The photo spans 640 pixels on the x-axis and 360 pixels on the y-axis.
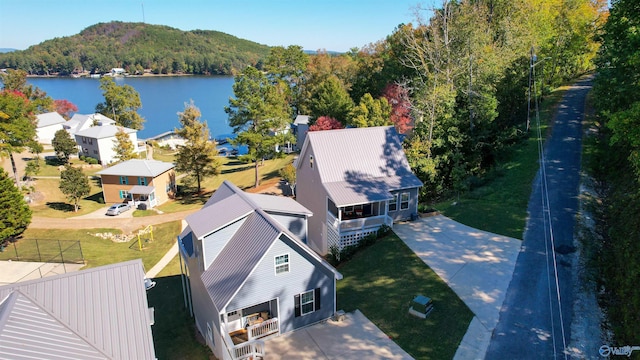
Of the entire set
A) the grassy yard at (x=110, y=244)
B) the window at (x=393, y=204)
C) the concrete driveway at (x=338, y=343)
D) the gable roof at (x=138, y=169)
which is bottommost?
the grassy yard at (x=110, y=244)

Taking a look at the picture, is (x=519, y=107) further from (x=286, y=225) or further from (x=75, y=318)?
(x=75, y=318)

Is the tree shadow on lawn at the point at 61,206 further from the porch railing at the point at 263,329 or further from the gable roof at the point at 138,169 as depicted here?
the porch railing at the point at 263,329

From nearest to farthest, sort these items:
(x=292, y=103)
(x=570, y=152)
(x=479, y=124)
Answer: (x=570, y=152), (x=479, y=124), (x=292, y=103)

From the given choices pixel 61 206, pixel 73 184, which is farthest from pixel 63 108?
pixel 73 184

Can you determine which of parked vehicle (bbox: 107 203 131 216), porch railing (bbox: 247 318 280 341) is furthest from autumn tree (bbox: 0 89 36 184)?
porch railing (bbox: 247 318 280 341)

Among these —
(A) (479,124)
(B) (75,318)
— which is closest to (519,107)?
(A) (479,124)

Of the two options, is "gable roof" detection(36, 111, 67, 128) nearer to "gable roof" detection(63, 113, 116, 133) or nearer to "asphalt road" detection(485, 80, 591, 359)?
"gable roof" detection(63, 113, 116, 133)

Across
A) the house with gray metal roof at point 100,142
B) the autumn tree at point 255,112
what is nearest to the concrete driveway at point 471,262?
the autumn tree at point 255,112
